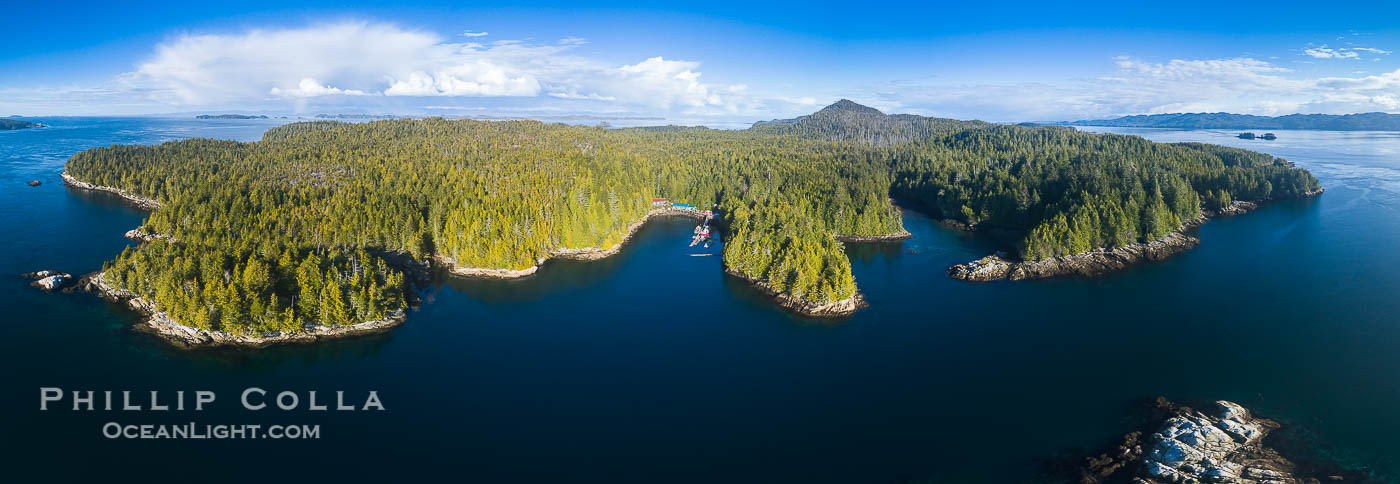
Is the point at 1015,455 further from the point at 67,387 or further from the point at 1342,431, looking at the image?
the point at 67,387

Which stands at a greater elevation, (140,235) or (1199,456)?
(140,235)

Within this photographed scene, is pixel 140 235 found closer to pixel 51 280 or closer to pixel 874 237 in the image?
pixel 51 280

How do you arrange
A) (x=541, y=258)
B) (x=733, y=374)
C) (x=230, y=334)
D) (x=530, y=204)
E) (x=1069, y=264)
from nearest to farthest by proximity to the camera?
1. (x=733, y=374)
2. (x=230, y=334)
3. (x=1069, y=264)
4. (x=541, y=258)
5. (x=530, y=204)

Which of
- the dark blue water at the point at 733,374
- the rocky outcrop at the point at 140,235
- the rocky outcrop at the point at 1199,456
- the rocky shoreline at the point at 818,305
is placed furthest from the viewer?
the rocky outcrop at the point at 140,235

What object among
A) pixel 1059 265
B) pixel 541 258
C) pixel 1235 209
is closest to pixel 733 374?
pixel 541 258

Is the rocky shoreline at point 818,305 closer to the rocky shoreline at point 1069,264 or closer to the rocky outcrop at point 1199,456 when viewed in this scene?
the rocky shoreline at point 1069,264

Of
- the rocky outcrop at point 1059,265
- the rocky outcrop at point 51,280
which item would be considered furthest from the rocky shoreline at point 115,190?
the rocky outcrop at point 1059,265

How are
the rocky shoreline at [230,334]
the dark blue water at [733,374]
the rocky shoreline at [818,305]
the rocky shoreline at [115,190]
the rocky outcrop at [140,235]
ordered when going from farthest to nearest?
the rocky shoreline at [115,190]
the rocky outcrop at [140,235]
the rocky shoreline at [818,305]
the rocky shoreline at [230,334]
the dark blue water at [733,374]
